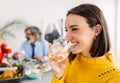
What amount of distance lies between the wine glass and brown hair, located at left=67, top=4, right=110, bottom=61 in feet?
0.55

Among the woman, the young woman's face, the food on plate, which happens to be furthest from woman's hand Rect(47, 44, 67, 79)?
the food on plate

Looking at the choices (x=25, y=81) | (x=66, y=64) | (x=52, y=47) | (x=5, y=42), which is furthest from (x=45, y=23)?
(x=66, y=64)

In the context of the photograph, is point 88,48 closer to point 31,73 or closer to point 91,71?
point 91,71

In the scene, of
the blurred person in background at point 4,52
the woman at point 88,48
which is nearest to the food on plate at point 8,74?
the blurred person in background at point 4,52

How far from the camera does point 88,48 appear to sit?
30.4 inches

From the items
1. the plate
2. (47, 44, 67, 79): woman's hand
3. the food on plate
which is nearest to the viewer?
(47, 44, 67, 79): woman's hand

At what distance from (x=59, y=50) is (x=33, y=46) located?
1.95ft

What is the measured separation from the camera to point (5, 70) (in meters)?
1.37

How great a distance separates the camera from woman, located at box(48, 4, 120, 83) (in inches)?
28.3

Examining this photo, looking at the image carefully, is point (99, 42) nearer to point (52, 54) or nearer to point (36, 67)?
point (52, 54)

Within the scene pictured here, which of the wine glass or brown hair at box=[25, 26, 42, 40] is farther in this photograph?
brown hair at box=[25, 26, 42, 40]

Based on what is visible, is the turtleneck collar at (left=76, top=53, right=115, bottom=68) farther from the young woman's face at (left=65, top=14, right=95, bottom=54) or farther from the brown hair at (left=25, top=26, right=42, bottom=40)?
the brown hair at (left=25, top=26, right=42, bottom=40)

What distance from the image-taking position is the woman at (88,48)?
0.72m

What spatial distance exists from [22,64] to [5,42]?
0.65 ft
